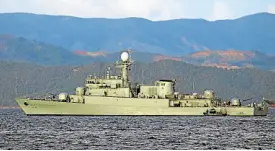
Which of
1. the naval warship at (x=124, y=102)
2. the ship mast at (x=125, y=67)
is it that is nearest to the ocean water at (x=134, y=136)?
the naval warship at (x=124, y=102)

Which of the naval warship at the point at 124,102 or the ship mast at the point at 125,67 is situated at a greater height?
the ship mast at the point at 125,67

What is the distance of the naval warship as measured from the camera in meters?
117

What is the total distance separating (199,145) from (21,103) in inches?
2386

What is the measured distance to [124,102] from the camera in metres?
117


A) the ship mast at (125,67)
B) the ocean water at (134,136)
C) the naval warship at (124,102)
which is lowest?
the ocean water at (134,136)

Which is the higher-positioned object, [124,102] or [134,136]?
[124,102]

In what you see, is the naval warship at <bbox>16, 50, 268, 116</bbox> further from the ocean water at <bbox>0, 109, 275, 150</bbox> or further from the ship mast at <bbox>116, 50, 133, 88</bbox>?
the ocean water at <bbox>0, 109, 275, 150</bbox>

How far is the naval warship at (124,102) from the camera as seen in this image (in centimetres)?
11700

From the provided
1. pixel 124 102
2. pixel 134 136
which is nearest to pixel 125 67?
pixel 124 102

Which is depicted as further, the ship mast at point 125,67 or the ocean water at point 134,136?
the ship mast at point 125,67

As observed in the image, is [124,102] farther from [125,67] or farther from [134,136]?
[134,136]

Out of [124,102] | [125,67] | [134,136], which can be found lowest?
[134,136]

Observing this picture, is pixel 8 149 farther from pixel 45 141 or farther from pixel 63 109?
pixel 63 109

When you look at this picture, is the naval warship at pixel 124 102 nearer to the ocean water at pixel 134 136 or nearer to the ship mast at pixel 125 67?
the ship mast at pixel 125 67
